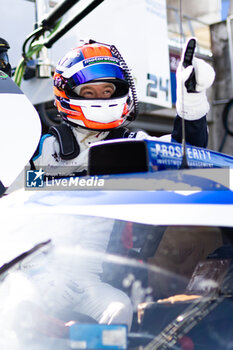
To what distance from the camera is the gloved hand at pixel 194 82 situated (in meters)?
1.68

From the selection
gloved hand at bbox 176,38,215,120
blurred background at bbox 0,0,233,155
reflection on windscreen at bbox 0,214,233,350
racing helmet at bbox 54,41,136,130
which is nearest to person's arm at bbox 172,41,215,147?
gloved hand at bbox 176,38,215,120

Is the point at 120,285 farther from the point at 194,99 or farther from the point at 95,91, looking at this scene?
the point at 95,91

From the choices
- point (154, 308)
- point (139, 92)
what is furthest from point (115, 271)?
point (139, 92)

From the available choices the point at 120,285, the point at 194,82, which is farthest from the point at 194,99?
the point at 120,285

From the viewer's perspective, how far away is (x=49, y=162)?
2.34 meters

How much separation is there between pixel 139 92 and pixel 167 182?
462 centimetres

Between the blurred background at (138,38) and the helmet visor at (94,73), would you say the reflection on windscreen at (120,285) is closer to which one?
the blurred background at (138,38)

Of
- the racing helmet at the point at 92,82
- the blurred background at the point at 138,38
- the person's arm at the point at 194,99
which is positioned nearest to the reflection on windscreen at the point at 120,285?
the person's arm at the point at 194,99

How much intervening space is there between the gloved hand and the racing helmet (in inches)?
23.0

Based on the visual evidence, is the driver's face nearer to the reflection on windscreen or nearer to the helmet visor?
the helmet visor

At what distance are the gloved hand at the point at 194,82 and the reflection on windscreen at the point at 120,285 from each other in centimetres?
57

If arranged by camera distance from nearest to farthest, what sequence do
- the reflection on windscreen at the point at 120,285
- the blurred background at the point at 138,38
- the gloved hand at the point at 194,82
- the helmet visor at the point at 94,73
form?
the reflection on windscreen at the point at 120,285, the gloved hand at the point at 194,82, the helmet visor at the point at 94,73, the blurred background at the point at 138,38

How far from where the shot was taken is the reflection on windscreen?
1.04 m

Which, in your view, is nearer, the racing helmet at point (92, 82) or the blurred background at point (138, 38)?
the racing helmet at point (92, 82)
